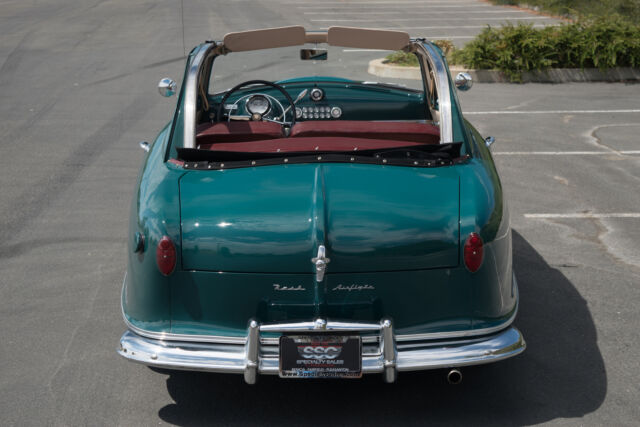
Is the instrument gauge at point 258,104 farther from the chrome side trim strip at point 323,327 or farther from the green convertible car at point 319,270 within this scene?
the chrome side trim strip at point 323,327

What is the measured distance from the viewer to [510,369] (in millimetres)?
4219

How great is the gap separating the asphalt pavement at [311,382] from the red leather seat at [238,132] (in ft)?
4.19

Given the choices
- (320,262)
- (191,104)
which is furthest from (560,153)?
(320,262)

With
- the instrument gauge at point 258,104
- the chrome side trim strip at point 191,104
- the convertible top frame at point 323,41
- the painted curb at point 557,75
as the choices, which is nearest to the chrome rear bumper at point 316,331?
the chrome side trim strip at point 191,104

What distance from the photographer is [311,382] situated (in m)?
4.07

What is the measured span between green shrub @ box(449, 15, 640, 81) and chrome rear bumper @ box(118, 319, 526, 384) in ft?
36.0

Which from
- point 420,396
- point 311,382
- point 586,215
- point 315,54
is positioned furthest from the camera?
point 586,215

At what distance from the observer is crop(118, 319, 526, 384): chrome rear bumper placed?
3.37 metres

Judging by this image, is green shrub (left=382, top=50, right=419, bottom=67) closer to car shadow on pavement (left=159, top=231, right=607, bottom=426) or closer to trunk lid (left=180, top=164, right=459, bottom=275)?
car shadow on pavement (left=159, top=231, right=607, bottom=426)

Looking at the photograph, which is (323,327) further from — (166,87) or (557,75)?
(557,75)

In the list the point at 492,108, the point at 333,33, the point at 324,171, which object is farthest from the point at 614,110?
the point at 324,171

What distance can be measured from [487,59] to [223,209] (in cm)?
1125

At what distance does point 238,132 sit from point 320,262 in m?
1.52

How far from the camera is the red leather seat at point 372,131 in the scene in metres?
4.56
